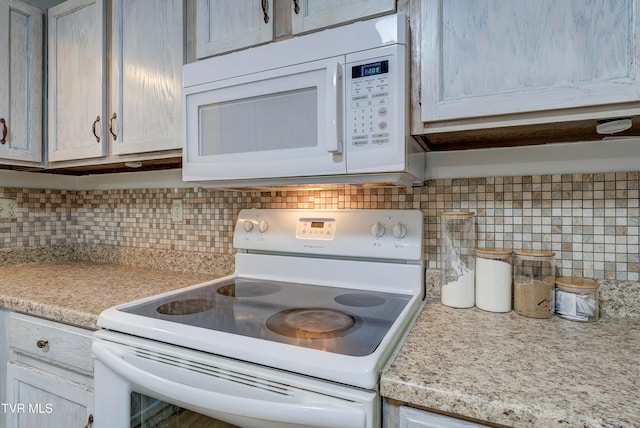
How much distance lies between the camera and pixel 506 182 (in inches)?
43.8

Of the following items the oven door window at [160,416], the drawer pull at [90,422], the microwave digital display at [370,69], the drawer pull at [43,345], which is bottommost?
the drawer pull at [90,422]

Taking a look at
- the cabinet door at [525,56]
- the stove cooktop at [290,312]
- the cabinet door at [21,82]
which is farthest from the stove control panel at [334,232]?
the cabinet door at [21,82]

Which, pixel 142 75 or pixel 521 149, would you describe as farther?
pixel 142 75

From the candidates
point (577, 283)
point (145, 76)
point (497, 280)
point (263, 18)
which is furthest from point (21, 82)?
point (577, 283)

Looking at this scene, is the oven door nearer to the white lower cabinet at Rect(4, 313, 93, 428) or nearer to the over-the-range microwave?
the white lower cabinet at Rect(4, 313, 93, 428)

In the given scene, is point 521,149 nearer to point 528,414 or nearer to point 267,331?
point 528,414

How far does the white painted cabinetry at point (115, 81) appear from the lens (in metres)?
1.30

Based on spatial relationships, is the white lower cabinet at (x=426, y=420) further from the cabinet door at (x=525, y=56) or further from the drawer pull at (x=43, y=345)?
the drawer pull at (x=43, y=345)

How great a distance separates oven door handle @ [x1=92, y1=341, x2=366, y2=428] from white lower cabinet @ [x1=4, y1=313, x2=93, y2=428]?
9.9 inches

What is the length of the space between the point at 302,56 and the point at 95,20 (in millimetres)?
1047

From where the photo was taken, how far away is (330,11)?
1020 millimetres

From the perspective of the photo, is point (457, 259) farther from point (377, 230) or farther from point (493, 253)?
point (377, 230)

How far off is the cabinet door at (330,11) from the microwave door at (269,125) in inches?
5.5

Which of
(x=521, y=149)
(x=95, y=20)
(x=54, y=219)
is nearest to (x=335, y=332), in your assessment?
(x=521, y=149)
